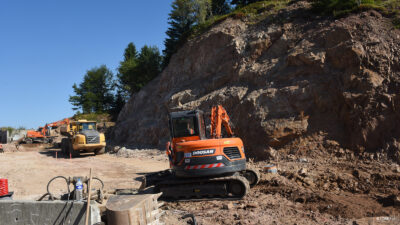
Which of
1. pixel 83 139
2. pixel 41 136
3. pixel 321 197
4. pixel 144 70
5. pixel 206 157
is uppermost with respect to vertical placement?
pixel 144 70

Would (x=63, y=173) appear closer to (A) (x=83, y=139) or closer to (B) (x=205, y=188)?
(A) (x=83, y=139)

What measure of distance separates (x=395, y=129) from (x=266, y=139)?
210 inches

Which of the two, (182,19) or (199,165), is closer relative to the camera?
(199,165)

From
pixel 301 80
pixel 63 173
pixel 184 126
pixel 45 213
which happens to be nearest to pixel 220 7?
pixel 301 80

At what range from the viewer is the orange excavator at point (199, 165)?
8703mm

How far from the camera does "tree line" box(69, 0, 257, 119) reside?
28989 mm

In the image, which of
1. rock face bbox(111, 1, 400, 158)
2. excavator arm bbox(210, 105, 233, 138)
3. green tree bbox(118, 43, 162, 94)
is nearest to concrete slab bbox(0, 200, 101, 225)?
excavator arm bbox(210, 105, 233, 138)

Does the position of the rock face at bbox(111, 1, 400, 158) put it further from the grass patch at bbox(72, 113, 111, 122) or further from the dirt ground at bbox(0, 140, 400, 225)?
the grass patch at bbox(72, 113, 111, 122)

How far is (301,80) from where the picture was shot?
1583 cm

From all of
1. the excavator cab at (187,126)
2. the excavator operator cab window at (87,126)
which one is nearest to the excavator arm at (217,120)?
the excavator cab at (187,126)

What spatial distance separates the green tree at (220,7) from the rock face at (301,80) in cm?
948

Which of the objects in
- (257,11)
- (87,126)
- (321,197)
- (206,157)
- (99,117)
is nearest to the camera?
(321,197)

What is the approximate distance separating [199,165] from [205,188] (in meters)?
0.74

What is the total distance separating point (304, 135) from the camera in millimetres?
14344
